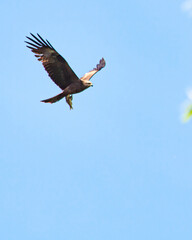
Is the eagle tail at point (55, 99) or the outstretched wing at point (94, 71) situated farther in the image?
the outstretched wing at point (94, 71)

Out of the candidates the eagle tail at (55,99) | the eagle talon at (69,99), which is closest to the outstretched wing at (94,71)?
the eagle talon at (69,99)

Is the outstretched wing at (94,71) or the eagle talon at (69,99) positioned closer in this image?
the eagle talon at (69,99)

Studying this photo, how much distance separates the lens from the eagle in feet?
41.0

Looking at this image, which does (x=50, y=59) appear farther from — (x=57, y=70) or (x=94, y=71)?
(x=94, y=71)

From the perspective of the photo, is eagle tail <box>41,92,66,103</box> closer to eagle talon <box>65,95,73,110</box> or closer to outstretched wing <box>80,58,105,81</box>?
eagle talon <box>65,95,73,110</box>

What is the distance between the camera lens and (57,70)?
12.7 meters

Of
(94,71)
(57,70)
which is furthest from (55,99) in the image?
(94,71)

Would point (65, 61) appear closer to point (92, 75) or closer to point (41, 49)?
point (41, 49)

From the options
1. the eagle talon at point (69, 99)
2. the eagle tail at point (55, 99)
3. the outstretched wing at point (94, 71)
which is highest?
the outstretched wing at point (94, 71)

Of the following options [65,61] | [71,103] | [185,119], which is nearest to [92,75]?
[71,103]

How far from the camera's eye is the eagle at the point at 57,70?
41.0 ft

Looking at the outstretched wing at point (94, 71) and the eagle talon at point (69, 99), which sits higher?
the outstretched wing at point (94, 71)

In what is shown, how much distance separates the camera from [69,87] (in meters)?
12.8

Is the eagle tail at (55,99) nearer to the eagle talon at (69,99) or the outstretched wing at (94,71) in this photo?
the eagle talon at (69,99)
